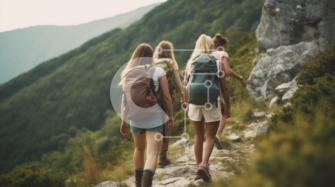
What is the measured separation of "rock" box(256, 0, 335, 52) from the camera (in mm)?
11375

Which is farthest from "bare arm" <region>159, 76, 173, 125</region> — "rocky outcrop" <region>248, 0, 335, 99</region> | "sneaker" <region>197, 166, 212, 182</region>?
"rocky outcrop" <region>248, 0, 335, 99</region>

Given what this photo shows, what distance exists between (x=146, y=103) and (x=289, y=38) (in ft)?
25.5

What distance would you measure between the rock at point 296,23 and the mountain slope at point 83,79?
221 ft

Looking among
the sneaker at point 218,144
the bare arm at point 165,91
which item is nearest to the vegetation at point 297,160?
the bare arm at point 165,91

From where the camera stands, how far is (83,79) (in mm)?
106312

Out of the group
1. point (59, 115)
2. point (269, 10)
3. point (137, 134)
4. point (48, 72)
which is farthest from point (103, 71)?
point (137, 134)

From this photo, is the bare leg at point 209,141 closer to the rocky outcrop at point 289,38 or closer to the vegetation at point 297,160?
the vegetation at point 297,160

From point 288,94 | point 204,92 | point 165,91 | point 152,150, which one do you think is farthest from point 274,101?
point 152,150

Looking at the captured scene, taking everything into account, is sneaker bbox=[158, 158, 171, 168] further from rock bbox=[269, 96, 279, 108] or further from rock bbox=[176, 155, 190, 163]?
rock bbox=[269, 96, 279, 108]

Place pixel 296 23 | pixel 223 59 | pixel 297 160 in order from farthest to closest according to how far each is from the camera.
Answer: pixel 296 23 < pixel 223 59 < pixel 297 160

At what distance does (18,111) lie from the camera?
106000 millimetres

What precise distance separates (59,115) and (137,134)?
3712 inches

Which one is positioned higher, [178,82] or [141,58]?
[141,58]

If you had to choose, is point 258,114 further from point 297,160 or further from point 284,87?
point 297,160
